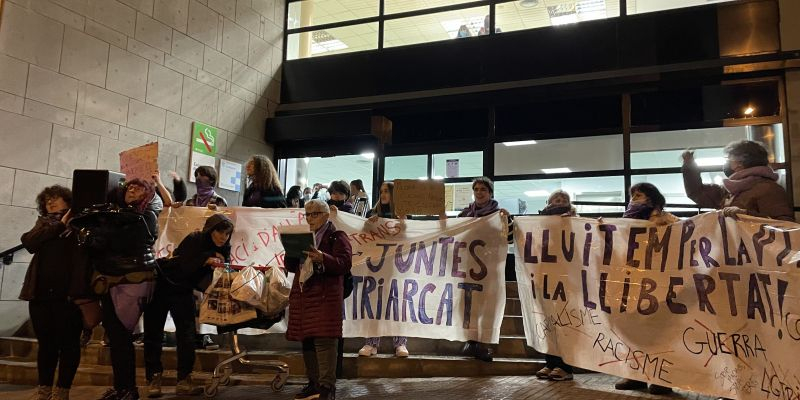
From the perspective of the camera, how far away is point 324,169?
1192cm

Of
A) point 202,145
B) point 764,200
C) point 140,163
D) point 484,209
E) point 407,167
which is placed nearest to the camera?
point 764,200

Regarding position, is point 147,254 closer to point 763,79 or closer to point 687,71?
point 687,71

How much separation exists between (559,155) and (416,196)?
4.88m

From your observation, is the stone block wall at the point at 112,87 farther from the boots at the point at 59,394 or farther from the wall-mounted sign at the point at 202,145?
the boots at the point at 59,394

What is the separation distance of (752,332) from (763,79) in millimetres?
5911

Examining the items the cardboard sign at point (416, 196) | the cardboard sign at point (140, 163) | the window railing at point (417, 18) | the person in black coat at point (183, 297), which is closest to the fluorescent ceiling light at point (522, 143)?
the window railing at point (417, 18)

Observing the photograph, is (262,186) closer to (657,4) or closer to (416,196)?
(416,196)

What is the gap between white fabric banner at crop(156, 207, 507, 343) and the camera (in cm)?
570

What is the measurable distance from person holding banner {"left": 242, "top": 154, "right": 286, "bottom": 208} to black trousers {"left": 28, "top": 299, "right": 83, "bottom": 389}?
8.27ft

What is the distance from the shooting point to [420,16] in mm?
11250

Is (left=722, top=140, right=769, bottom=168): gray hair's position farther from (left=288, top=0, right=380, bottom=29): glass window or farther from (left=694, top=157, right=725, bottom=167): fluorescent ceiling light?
(left=288, top=0, right=380, bottom=29): glass window

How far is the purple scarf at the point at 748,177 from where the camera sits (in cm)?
464

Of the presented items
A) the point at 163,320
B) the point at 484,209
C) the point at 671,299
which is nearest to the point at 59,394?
the point at 163,320

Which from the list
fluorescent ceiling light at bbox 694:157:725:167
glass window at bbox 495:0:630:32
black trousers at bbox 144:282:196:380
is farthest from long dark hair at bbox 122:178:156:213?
fluorescent ceiling light at bbox 694:157:725:167
